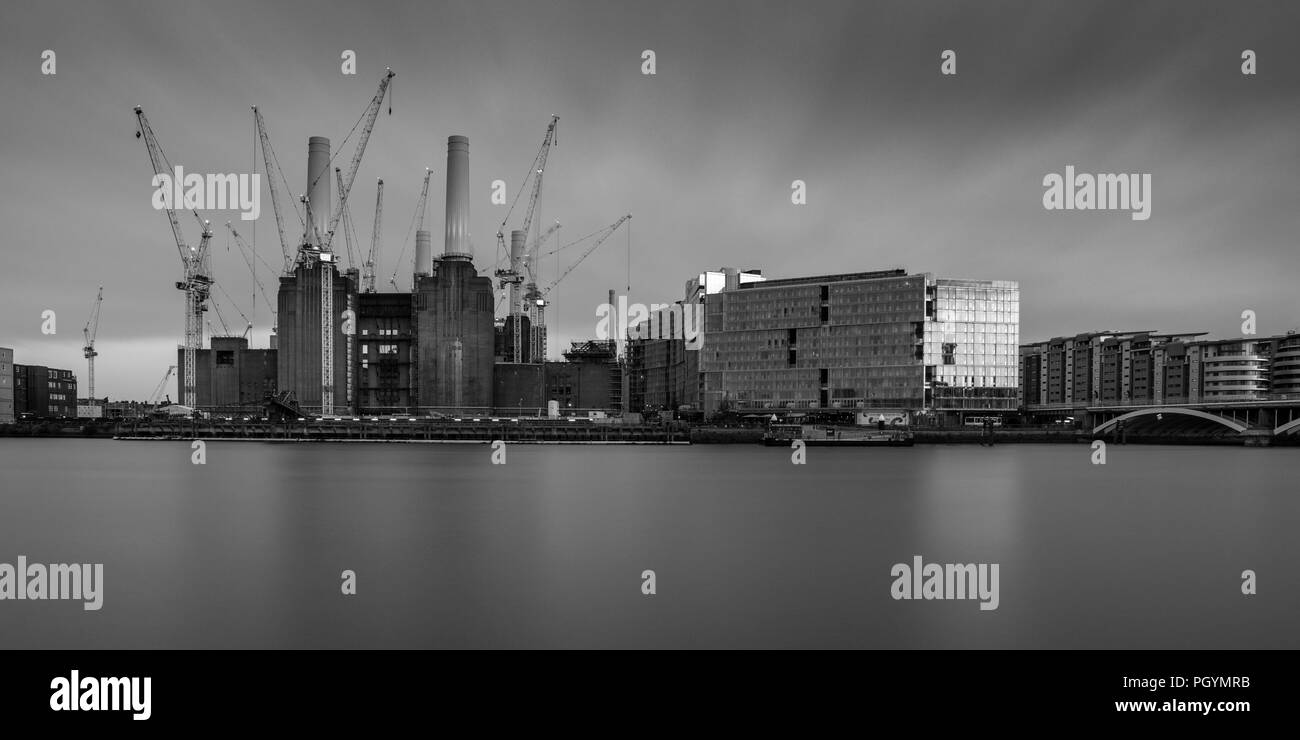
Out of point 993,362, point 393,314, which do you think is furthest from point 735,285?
point 393,314

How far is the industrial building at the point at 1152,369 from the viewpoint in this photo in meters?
105

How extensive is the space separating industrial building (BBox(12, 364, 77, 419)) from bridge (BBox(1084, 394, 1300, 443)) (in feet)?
528

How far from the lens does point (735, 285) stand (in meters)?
127

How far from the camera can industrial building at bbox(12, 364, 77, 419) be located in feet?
403

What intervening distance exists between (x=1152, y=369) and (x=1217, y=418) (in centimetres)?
4045

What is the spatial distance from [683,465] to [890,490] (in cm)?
1991

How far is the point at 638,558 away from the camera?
811 inches

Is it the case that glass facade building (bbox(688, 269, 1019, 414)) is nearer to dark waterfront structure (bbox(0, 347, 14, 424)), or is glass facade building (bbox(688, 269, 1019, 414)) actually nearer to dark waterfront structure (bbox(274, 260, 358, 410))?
dark waterfront structure (bbox(274, 260, 358, 410))

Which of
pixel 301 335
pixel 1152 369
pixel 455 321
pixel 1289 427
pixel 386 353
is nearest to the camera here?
pixel 1289 427

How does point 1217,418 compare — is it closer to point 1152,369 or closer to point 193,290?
point 1152,369

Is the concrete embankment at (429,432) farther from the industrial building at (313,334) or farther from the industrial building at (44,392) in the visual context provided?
the industrial building at (44,392)

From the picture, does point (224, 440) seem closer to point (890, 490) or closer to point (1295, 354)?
point (890, 490)

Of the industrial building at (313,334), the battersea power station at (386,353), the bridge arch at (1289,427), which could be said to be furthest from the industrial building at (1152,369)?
the industrial building at (313,334)

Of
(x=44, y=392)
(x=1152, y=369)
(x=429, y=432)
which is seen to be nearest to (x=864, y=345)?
(x=1152, y=369)
